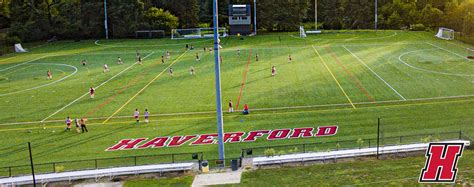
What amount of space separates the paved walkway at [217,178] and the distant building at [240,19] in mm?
71377

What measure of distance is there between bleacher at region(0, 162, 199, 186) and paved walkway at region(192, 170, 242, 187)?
160 cm

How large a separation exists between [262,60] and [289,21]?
134ft

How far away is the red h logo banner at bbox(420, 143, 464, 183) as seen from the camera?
51.9 ft

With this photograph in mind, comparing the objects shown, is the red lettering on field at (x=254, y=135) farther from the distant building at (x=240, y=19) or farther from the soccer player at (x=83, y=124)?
the distant building at (x=240, y=19)

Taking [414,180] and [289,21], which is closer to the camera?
[414,180]

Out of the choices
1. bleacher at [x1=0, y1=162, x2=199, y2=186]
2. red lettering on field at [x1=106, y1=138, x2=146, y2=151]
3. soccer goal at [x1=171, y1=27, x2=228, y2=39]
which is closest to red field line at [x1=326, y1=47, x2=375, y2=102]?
red lettering on field at [x1=106, y1=138, x2=146, y2=151]

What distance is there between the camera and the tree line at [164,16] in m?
101

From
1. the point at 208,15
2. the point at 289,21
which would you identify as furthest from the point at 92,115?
the point at 208,15

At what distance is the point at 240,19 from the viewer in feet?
309

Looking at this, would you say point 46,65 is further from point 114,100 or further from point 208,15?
point 208,15

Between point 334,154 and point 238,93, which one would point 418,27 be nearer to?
point 238,93

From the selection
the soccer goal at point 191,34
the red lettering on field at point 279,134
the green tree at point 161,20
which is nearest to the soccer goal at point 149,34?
the green tree at point 161,20

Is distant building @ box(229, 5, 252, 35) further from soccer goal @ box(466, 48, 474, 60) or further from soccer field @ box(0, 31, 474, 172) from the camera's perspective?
soccer goal @ box(466, 48, 474, 60)

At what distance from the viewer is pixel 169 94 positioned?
160ft
